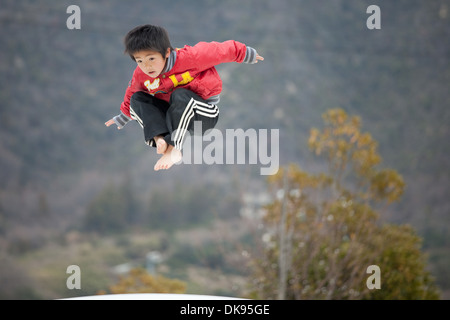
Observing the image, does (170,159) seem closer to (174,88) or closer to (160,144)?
(160,144)

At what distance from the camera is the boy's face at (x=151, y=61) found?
2.82 m

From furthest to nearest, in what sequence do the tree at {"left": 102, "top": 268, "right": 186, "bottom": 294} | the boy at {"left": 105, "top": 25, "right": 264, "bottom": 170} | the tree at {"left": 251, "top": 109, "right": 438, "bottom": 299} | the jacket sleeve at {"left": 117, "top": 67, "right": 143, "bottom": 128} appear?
the tree at {"left": 102, "top": 268, "right": 186, "bottom": 294}, the tree at {"left": 251, "top": 109, "right": 438, "bottom": 299}, the jacket sleeve at {"left": 117, "top": 67, "right": 143, "bottom": 128}, the boy at {"left": 105, "top": 25, "right": 264, "bottom": 170}

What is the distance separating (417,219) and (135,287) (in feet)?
60.3

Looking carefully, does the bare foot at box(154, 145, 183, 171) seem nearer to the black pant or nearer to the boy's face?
the black pant

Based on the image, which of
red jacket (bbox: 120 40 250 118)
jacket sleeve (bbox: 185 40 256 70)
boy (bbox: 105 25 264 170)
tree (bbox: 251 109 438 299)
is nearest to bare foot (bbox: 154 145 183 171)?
boy (bbox: 105 25 264 170)

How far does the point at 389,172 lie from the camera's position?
7660 millimetres

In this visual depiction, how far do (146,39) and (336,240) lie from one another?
199 inches

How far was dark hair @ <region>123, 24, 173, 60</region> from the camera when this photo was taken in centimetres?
278

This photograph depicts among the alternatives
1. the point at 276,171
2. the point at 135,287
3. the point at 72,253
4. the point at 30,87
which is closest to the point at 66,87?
the point at 30,87

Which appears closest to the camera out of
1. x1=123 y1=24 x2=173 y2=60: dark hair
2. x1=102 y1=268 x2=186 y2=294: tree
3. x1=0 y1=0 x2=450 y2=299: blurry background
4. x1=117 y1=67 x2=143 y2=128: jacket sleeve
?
x1=123 y1=24 x2=173 y2=60: dark hair

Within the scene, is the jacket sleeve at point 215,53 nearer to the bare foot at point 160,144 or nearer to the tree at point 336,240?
the bare foot at point 160,144

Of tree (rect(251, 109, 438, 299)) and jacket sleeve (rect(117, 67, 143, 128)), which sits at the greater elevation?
jacket sleeve (rect(117, 67, 143, 128))

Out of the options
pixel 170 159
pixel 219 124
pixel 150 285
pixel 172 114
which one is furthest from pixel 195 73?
pixel 219 124

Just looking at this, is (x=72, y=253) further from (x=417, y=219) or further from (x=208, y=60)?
(x=208, y=60)
